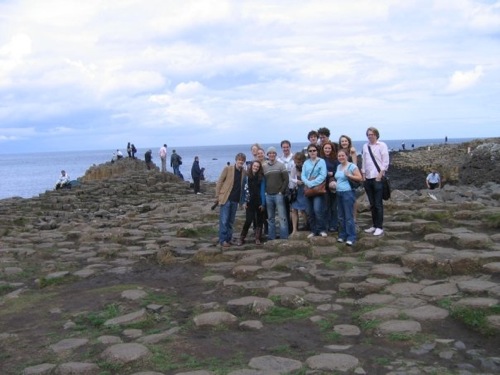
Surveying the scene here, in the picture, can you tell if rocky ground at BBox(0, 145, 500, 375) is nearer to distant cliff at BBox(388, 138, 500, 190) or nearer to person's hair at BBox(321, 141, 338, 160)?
person's hair at BBox(321, 141, 338, 160)

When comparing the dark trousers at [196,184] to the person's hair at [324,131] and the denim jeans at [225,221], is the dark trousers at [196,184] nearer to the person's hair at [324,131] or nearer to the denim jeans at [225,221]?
the denim jeans at [225,221]

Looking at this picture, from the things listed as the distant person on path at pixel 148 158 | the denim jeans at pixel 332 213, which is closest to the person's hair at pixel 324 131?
the denim jeans at pixel 332 213

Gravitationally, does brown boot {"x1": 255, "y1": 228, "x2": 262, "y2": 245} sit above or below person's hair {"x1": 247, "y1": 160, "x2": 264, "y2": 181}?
below

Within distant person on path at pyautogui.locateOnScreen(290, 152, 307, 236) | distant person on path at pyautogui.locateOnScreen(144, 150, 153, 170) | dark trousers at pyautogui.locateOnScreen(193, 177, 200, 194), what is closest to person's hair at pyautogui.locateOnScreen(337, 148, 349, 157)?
distant person on path at pyautogui.locateOnScreen(290, 152, 307, 236)

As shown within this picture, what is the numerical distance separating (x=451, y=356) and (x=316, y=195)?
17.3ft

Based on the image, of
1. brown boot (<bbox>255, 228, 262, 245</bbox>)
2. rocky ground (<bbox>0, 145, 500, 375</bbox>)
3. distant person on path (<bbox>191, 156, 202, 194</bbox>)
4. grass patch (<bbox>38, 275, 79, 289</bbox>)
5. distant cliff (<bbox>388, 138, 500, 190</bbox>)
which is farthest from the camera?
distant person on path (<bbox>191, 156, 202, 194</bbox>)

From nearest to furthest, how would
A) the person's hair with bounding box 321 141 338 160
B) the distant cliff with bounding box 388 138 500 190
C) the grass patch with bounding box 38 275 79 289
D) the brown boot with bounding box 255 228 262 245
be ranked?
the grass patch with bounding box 38 275 79 289, the person's hair with bounding box 321 141 338 160, the brown boot with bounding box 255 228 262 245, the distant cliff with bounding box 388 138 500 190

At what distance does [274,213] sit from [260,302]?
13.4 ft

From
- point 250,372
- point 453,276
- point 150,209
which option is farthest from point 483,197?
point 250,372

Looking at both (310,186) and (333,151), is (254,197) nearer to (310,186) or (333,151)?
(310,186)

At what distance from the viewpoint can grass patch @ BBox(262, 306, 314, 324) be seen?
6.14m

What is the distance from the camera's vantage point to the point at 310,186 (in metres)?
9.97

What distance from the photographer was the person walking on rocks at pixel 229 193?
10609 millimetres

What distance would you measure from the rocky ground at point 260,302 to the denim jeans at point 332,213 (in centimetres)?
49
